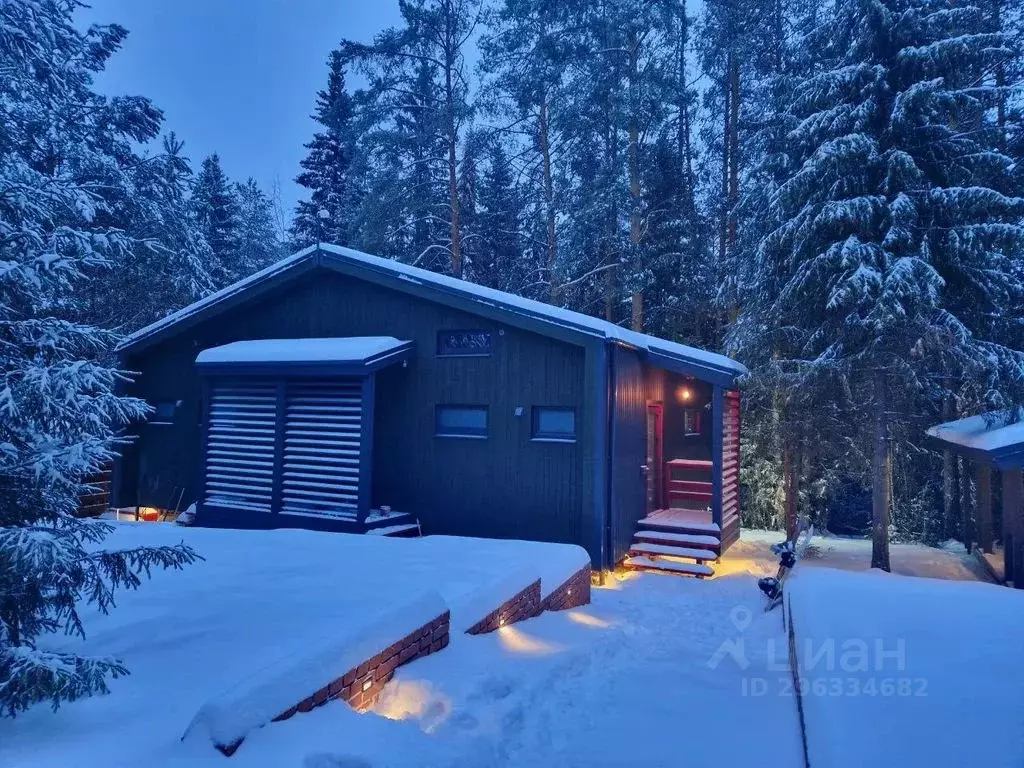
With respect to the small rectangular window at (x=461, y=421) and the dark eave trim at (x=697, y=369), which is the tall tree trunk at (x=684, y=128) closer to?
the dark eave trim at (x=697, y=369)

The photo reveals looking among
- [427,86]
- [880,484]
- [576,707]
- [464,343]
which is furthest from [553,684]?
[427,86]

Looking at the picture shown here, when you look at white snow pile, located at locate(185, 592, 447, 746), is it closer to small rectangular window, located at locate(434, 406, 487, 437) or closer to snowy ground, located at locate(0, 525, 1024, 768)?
snowy ground, located at locate(0, 525, 1024, 768)

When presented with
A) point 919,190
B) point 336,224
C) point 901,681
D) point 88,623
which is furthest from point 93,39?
point 901,681

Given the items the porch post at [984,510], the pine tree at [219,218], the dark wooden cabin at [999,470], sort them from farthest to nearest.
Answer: the pine tree at [219,218] → the porch post at [984,510] → the dark wooden cabin at [999,470]

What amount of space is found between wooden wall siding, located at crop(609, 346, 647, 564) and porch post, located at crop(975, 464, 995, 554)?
18.9 ft

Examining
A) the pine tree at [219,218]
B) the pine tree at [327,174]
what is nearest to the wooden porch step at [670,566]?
the pine tree at [327,174]

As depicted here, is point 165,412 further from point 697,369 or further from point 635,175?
point 635,175

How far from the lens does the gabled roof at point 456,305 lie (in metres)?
9.60

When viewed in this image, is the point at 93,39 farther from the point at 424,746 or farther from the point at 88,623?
the point at 424,746

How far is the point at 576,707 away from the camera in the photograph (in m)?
4.66

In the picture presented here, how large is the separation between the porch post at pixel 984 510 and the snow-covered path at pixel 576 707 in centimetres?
683

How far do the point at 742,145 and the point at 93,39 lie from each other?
17.7 meters

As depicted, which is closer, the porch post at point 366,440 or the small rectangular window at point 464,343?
the porch post at point 366,440

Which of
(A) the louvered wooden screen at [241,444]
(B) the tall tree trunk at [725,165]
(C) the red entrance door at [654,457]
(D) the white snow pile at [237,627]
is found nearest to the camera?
(D) the white snow pile at [237,627]
